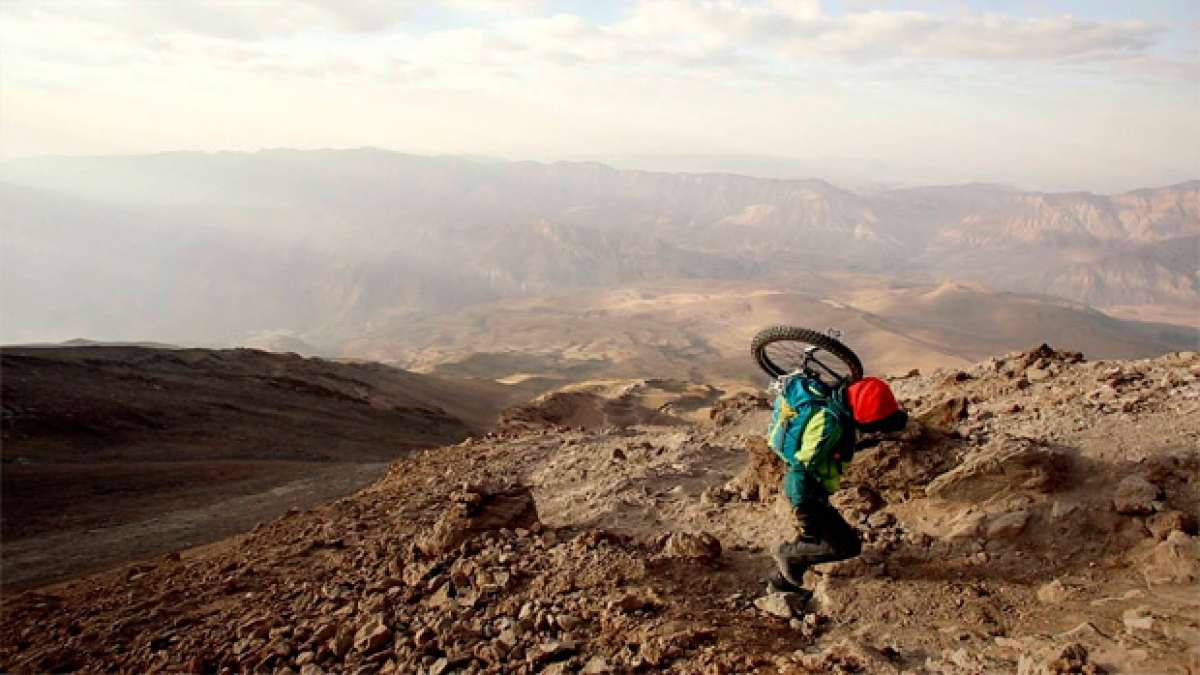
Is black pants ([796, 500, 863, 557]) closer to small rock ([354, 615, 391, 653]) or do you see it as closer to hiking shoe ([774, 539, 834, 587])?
hiking shoe ([774, 539, 834, 587])

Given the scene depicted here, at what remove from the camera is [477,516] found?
22.8 feet

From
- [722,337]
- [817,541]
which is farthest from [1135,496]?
[722,337]

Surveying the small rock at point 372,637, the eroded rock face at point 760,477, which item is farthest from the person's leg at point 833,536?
the small rock at point 372,637

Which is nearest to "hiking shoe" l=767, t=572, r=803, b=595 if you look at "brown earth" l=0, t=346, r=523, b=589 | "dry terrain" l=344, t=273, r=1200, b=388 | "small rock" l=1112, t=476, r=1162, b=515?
"small rock" l=1112, t=476, r=1162, b=515

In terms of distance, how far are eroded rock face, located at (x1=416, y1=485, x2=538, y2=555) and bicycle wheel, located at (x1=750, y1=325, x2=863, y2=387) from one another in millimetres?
2928

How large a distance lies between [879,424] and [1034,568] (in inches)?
75.1

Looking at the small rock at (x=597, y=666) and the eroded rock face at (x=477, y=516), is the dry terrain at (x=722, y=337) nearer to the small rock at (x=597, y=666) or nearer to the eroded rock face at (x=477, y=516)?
the eroded rock face at (x=477, y=516)

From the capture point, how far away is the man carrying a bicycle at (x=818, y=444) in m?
4.92

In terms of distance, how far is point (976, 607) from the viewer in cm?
494

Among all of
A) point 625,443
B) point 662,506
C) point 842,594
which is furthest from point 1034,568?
point 625,443

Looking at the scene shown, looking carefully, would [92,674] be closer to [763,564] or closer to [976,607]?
[763,564]

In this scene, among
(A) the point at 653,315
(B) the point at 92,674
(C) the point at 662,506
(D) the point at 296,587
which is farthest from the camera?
(A) the point at 653,315

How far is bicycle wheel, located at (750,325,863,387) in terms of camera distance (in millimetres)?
5672

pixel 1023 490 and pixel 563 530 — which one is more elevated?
pixel 1023 490
